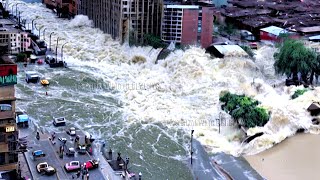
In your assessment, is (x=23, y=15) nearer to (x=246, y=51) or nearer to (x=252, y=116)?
(x=246, y=51)

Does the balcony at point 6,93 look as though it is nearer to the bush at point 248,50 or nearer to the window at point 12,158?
the window at point 12,158

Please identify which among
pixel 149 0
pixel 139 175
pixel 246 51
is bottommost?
pixel 139 175

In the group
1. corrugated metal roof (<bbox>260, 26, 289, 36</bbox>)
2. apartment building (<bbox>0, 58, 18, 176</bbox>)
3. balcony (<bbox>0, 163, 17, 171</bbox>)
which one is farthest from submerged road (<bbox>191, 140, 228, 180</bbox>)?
corrugated metal roof (<bbox>260, 26, 289, 36</bbox>)

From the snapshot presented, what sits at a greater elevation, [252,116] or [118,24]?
[118,24]

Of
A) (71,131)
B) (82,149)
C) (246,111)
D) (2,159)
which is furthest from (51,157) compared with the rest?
(246,111)

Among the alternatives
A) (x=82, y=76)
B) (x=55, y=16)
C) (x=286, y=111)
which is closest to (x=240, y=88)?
(x=286, y=111)

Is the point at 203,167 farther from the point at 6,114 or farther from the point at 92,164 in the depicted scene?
the point at 6,114

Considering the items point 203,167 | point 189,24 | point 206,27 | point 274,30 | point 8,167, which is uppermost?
point 189,24
